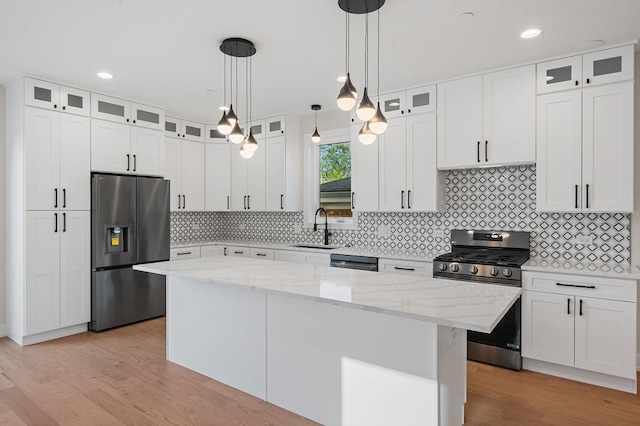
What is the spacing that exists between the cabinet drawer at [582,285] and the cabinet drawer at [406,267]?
0.88 m

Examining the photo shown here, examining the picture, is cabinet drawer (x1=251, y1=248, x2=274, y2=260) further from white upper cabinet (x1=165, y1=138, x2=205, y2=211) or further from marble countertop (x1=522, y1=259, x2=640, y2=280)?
marble countertop (x1=522, y1=259, x2=640, y2=280)

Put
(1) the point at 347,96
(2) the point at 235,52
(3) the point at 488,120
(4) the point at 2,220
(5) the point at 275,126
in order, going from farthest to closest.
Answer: (5) the point at 275,126 → (4) the point at 2,220 → (3) the point at 488,120 → (2) the point at 235,52 → (1) the point at 347,96

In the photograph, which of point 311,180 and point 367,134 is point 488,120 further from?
point 311,180

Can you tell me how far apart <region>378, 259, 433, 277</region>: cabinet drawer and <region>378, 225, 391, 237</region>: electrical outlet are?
2.23 ft

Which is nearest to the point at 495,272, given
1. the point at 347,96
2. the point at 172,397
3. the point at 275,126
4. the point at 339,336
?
the point at 339,336

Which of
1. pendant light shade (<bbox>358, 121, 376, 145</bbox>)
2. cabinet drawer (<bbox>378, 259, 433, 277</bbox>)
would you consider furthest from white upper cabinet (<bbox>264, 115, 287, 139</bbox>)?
pendant light shade (<bbox>358, 121, 376, 145</bbox>)

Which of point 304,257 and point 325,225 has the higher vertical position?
point 325,225

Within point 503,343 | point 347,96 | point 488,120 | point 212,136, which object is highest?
point 212,136

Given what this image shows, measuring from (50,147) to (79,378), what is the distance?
238 cm

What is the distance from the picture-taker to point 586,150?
3.26 metres

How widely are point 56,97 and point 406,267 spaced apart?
4.12m

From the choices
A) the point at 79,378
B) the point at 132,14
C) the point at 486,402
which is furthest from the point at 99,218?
the point at 486,402

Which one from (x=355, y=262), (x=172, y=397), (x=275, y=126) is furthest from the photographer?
(x=275, y=126)

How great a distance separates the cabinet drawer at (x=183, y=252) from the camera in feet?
17.4
